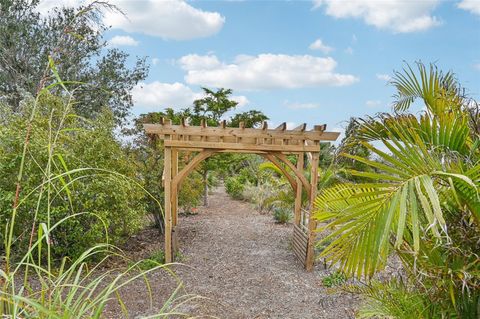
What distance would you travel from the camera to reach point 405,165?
1880 mm

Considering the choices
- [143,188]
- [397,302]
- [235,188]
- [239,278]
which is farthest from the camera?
[235,188]

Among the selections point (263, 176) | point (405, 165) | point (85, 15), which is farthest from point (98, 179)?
point (263, 176)

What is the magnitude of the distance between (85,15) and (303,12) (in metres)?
3.77

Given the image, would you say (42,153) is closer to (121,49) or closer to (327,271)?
(327,271)

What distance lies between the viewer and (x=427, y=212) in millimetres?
Result: 1546

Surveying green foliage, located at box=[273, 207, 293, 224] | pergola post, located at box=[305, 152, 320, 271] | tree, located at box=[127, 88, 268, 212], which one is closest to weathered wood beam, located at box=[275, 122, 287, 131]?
pergola post, located at box=[305, 152, 320, 271]

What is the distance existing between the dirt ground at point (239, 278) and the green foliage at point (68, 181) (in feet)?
3.88

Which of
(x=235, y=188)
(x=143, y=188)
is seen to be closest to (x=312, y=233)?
(x=143, y=188)

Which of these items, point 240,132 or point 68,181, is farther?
point 240,132

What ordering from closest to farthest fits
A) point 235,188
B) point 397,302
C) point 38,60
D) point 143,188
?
point 143,188 < point 397,302 < point 38,60 < point 235,188

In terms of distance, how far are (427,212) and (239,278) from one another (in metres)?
4.33

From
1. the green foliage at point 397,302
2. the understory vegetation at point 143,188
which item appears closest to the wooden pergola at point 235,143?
the understory vegetation at point 143,188

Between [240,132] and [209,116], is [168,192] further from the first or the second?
[209,116]

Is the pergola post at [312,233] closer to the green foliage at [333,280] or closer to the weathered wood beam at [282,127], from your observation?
the green foliage at [333,280]
